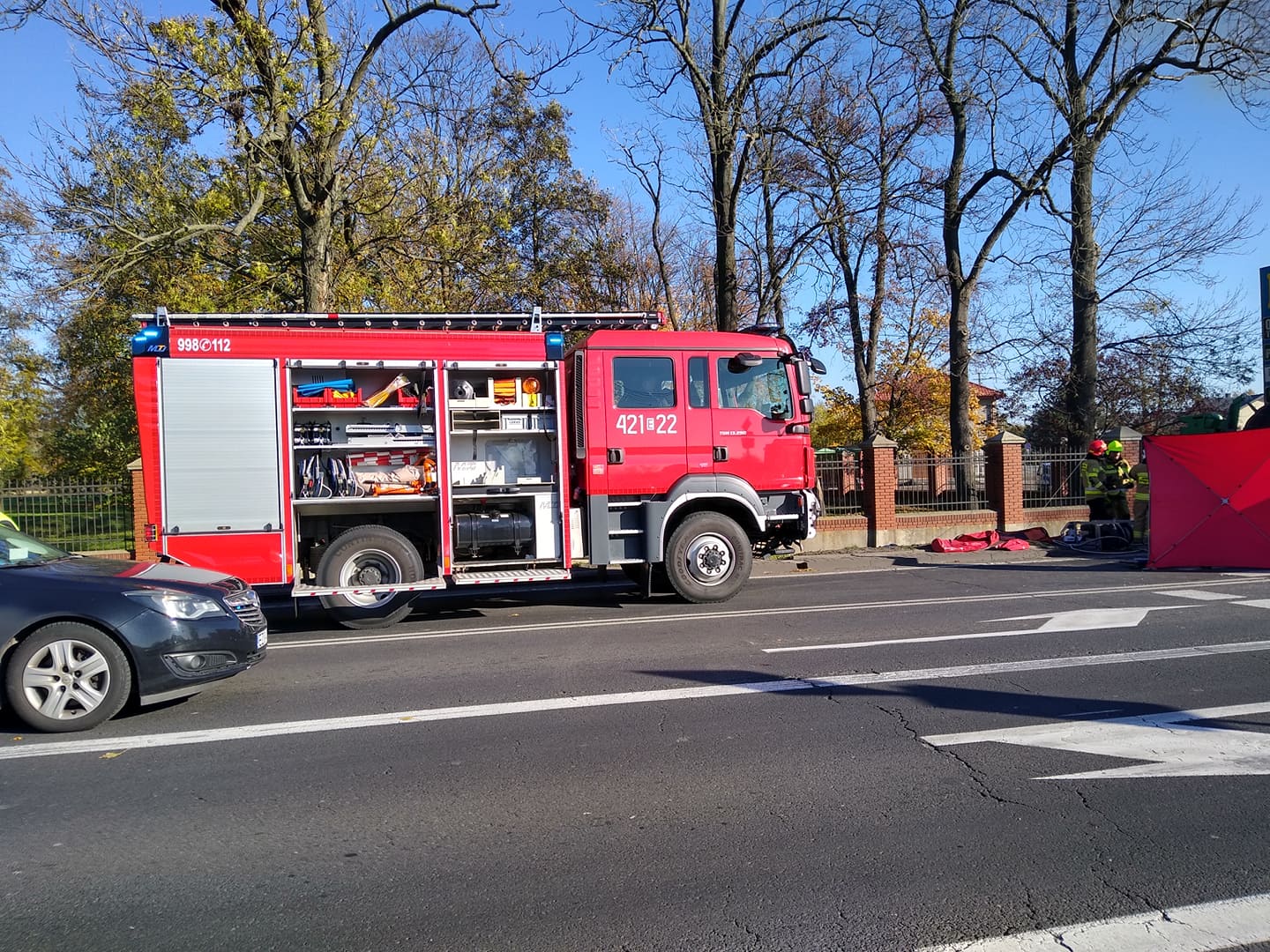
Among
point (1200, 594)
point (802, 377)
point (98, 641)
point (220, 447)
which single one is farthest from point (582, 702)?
point (1200, 594)

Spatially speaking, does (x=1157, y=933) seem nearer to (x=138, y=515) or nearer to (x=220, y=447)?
(x=220, y=447)

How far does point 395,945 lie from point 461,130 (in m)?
22.0

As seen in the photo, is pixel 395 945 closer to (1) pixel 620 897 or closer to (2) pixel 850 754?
(1) pixel 620 897

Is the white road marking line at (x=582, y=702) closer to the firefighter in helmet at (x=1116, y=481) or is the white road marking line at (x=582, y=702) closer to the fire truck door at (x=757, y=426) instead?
the fire truck door at (x=757, y=426)

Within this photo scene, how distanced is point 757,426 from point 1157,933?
8.06m

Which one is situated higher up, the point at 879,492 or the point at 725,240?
the point at 725,240

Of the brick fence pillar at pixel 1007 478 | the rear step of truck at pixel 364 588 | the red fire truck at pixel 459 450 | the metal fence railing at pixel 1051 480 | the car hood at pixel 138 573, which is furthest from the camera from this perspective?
the metal fence railing at pixel 1051 480

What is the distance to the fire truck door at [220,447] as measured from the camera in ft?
29.7

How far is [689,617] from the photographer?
396 inches

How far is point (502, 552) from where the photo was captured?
402 inches

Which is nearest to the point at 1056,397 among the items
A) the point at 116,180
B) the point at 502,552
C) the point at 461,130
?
the point at 461,130

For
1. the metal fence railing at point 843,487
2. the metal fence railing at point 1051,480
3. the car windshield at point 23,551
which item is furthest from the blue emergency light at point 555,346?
the metal fence railing at point 1051,480

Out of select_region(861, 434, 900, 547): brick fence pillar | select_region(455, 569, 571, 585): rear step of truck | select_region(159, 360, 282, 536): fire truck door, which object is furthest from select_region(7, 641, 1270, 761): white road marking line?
select_region(861, 434, 900, 547): brick fence pillar

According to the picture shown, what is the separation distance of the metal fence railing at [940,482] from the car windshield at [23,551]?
15.9 m
